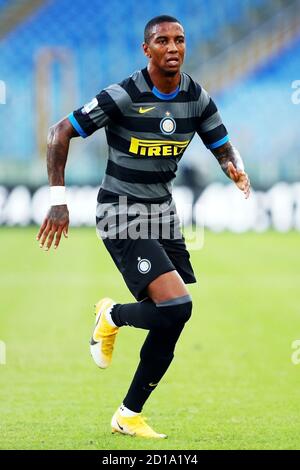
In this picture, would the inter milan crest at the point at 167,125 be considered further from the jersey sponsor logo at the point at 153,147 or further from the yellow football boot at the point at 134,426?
the yellow football boot at the point at 134,426

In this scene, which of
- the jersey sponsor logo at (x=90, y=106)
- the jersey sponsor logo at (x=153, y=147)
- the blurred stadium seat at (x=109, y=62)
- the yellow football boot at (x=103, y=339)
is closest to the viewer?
the jersey sponsor logo at (x=90, y=106)

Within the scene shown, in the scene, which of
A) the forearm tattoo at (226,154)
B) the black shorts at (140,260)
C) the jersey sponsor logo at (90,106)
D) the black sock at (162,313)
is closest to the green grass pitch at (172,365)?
the black sock at (162,313)

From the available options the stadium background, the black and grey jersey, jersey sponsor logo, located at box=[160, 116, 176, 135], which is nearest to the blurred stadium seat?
the stadium background

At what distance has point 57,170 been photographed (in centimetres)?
570

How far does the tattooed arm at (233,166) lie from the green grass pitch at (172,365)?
4.91 ft

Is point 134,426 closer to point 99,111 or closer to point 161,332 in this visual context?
point 161,332

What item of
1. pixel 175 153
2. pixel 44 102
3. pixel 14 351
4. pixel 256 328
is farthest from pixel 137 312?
pixel 44 102

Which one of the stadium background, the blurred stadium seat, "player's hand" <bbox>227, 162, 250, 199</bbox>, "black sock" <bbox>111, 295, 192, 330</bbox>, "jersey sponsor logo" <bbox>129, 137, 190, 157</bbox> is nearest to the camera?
"black sock" <bbox>111, 295, 192, 330</bbox>

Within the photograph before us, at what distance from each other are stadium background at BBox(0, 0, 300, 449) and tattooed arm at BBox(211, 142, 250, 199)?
1496 millimetres

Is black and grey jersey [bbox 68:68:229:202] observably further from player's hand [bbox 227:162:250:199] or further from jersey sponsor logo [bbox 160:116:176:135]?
player's hand [bbox 227:162:250:199]

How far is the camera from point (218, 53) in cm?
2891

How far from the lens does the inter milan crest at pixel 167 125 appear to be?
5.73 metres

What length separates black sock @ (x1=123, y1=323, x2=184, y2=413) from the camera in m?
5.66

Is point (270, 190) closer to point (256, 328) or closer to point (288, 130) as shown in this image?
point (288, 130)
